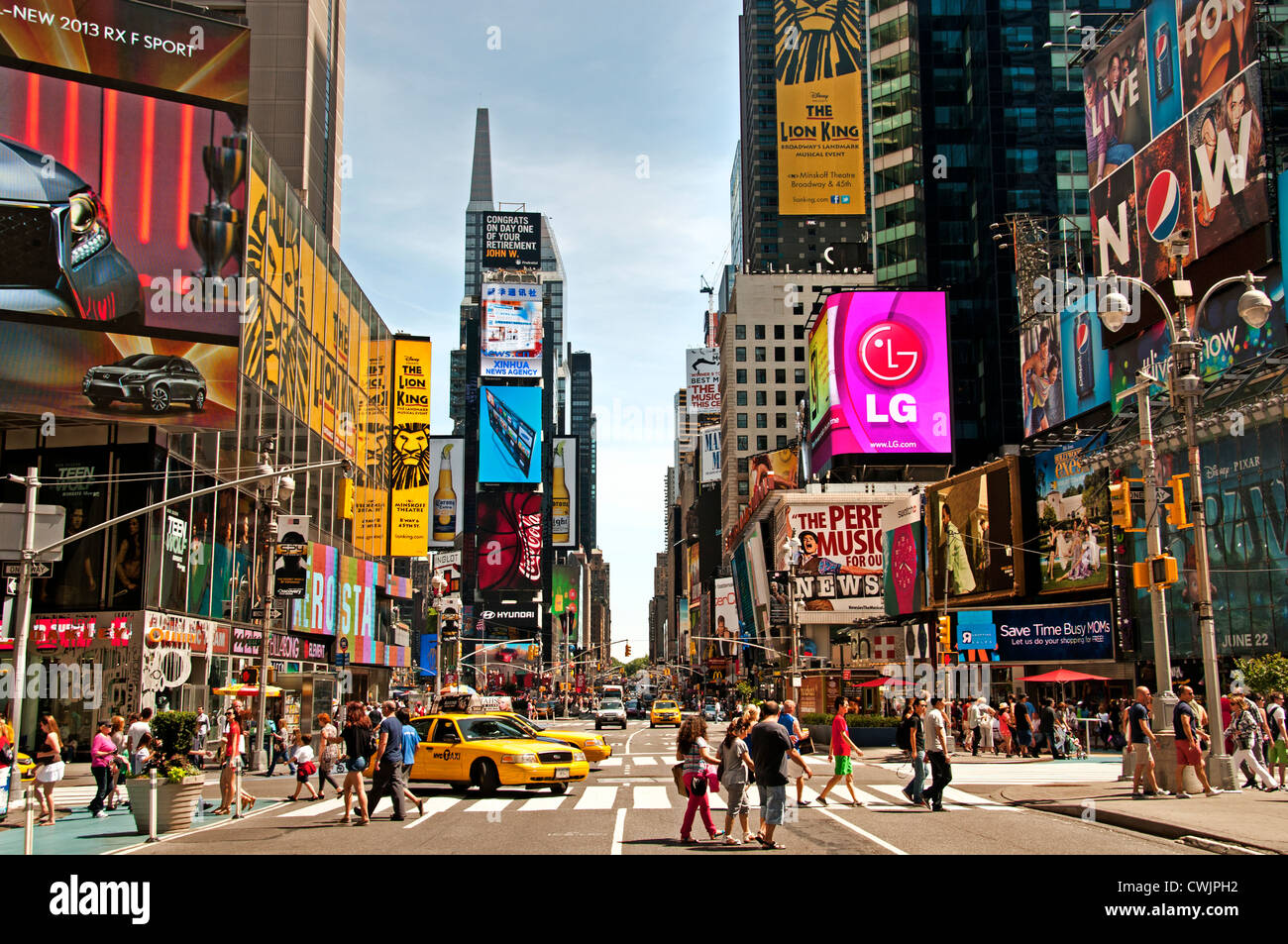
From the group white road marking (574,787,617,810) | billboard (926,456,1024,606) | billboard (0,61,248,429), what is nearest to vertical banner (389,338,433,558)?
billboard (926,456,1024,606)

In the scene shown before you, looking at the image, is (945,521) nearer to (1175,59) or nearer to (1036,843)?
(1175,59)

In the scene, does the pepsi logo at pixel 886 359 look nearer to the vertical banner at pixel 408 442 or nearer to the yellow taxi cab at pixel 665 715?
the yellow taxi cab at pixel 665 715

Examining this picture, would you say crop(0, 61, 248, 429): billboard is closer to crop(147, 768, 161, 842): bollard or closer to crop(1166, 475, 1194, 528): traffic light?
crop(147, 768, 161, 842): bollard

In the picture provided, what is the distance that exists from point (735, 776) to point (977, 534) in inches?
2026

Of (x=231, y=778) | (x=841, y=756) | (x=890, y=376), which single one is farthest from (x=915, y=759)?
(x=890, y=376)

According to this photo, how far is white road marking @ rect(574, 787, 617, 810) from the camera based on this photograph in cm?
1986

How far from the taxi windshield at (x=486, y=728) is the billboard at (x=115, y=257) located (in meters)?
21.3

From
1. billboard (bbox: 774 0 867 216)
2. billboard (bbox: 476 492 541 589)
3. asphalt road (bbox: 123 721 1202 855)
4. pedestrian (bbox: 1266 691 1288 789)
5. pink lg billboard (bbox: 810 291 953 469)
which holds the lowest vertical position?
asphalt road (bbox: 123 721 1202 855)

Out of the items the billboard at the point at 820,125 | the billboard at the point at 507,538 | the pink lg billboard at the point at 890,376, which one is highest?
the billboard at the point at 820,125

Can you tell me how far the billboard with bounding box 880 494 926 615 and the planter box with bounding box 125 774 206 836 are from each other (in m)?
57.8

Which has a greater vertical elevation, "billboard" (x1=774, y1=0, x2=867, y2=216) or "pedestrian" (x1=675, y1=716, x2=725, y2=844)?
"billboard" (x1=774, y1=0, x2=867, y2=216)

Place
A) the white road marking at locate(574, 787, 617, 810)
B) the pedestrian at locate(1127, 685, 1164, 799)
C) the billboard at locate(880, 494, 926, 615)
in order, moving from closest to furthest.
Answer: the pedestrian at locate(1127, 685, 1164, 799) < the white road marking at locate(574, 787, 617, 810) < the billboard at locate(880, 494, 926, 615)

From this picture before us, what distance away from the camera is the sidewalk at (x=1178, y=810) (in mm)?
14242

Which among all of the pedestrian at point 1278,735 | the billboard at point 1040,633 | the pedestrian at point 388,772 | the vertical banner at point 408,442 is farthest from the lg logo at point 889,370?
the pedestrian at point 388,772
